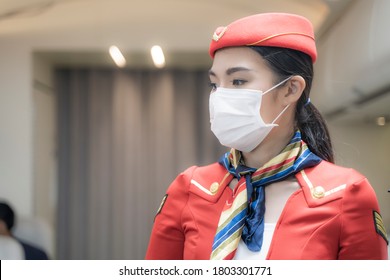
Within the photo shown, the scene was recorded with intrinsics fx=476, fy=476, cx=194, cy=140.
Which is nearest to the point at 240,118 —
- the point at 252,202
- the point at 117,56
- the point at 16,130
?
the point at 252,202

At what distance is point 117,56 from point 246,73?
514 millimetres

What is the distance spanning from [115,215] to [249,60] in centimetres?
65

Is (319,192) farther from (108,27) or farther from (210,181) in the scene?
(108,27)

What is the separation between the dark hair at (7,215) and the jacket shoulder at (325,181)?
79cm

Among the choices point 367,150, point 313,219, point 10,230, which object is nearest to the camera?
point 313,219

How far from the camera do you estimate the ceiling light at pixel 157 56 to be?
4.20 feet

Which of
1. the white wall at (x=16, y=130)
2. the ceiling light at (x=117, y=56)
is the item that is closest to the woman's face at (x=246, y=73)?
the ceiling light at (x=117, y=56)

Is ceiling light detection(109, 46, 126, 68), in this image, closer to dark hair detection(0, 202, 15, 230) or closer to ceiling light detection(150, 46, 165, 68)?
ceiling light detection(150, 46, 165, 68)

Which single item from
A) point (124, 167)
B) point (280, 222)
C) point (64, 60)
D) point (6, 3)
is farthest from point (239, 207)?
point (6, 3)

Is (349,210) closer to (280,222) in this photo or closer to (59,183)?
(280,222)

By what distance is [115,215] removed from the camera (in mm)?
1316

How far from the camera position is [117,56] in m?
1.29

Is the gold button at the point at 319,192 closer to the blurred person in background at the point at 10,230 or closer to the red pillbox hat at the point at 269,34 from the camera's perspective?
the red pillbox hat at the point at 269,34

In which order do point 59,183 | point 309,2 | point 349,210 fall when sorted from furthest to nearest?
point 59,183 < point 309,2 < point 349,210
